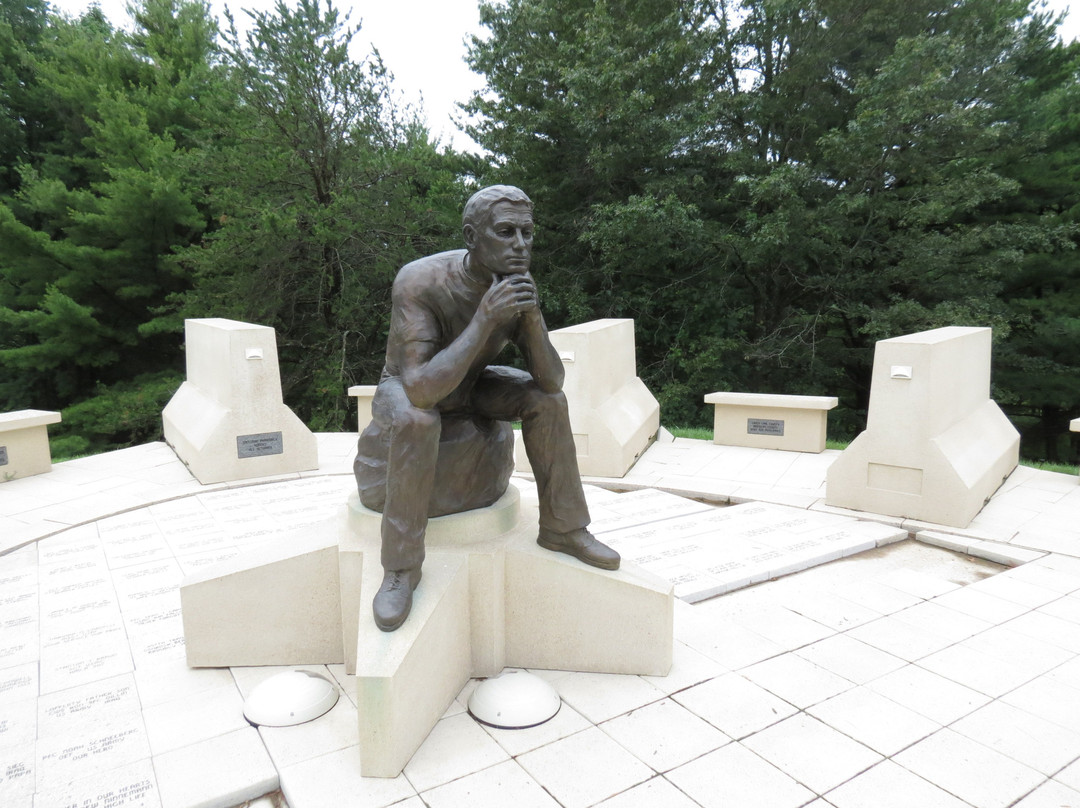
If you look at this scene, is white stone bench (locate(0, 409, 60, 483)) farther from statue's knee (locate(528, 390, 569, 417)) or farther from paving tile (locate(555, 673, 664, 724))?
paving tile (locate(555, 673, 664, 724))

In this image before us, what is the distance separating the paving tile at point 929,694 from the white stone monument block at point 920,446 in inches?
104

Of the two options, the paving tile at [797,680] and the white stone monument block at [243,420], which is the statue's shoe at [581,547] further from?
the white stone monument block at [243,420]

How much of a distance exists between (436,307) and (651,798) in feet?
6.90

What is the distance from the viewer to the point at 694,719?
9.36 feet

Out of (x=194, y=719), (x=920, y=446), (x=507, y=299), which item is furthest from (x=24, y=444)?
(x=920, y=446)

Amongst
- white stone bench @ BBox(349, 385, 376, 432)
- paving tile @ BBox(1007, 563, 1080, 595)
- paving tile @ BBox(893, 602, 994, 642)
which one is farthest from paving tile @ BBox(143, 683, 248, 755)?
white stone bench @ BBox(349, 385, 376, 432)

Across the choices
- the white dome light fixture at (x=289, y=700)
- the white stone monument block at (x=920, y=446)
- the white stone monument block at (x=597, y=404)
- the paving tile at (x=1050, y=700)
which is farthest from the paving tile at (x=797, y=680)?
the white stone monument block at (x=597, y=404)

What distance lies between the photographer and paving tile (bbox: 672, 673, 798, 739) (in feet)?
9.24

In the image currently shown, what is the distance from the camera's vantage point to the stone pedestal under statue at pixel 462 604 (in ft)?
10.2

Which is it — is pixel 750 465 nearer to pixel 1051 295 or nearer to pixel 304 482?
pixel 304 482

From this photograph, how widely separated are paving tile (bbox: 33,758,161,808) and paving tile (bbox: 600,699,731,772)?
1725 millimetres

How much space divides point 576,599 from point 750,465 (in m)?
4.96

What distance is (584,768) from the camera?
8.35 ft

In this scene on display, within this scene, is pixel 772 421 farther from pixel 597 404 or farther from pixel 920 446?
pixel 920 446
